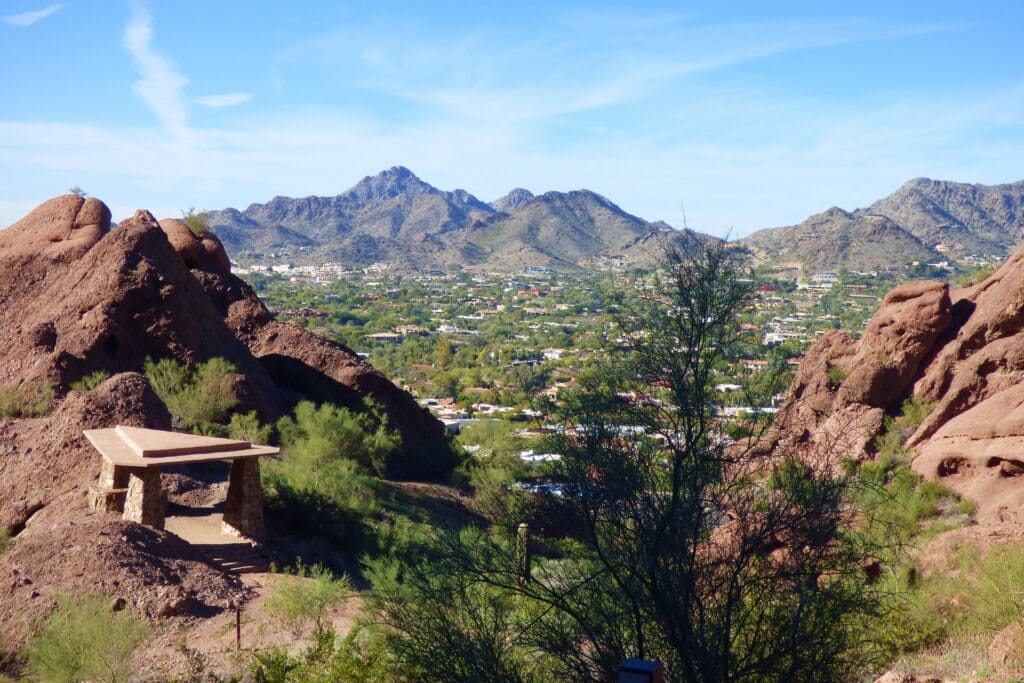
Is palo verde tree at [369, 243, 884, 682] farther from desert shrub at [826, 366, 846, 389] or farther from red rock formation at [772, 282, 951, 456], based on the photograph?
desert shrub at [826, 366, 846, 389]

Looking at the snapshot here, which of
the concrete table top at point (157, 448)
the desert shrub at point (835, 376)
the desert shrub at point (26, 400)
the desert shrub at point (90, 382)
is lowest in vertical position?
the desert shrub at point (26, 400)

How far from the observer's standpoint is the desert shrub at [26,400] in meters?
17.4

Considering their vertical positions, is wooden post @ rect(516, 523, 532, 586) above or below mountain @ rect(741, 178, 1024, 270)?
below

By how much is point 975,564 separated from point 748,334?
15.7 feet

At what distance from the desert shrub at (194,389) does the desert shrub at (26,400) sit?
5.98 feet

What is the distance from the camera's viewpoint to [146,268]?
68.9ft

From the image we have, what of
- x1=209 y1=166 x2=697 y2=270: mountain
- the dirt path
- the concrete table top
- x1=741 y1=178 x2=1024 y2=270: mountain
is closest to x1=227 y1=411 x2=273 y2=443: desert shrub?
the concrete table top

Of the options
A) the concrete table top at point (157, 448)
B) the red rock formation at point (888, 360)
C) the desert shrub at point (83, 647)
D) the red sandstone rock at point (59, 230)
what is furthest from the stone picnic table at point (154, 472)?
the red rock formation at point (888, 360)

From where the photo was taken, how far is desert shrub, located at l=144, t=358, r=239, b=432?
62.5ft

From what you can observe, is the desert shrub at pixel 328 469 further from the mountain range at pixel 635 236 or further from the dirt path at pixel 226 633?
the mountain range at pixel 635 236

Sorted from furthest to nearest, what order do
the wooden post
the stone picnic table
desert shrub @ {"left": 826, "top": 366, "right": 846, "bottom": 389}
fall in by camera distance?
1. desert shrub @ {"left": 826, "top": 366, "right": 846, "bottom": 389}
2. the stone picnic table
3. the wooden post

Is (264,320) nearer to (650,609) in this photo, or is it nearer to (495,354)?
(650,609)

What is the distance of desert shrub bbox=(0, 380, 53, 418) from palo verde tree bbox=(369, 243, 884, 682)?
436 inches

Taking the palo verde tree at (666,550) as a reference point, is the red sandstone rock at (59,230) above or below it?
above
